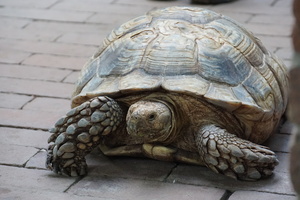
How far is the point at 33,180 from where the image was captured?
387 cm

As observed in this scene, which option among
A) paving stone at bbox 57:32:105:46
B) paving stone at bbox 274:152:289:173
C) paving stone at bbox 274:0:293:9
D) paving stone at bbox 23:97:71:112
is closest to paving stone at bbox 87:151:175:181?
paving stone at bbox 274:152:289:173

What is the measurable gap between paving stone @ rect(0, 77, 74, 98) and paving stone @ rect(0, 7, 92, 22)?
174 centimetres

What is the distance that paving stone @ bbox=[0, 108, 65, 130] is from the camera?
15.2 ft

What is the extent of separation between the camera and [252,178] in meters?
3.81

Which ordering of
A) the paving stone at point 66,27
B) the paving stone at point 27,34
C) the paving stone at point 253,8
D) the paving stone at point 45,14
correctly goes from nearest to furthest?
1. the paving stone at point 27,34
2. the paving stone at point 66,27
3. the paving stone at point 45,14
4. the paving stone at point 253,8

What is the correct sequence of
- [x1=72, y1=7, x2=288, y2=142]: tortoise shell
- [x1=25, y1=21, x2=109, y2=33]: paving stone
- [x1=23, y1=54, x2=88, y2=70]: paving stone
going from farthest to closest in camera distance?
[x1=25, y1=21, x2=109, y2=33]: paving stone → [x1=23, y1=54, x2=88, y2=70]: paving stone → [x1=72, y1=7, x2=288, y2=142]: tortoise shell

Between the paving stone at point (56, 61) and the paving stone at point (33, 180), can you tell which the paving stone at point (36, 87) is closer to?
the paving stone at point (56, 61)

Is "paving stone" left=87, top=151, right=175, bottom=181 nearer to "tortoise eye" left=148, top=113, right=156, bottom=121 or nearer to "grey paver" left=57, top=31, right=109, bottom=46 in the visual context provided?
"tortoise eye" left=148, top=113, right=156, bottom=121

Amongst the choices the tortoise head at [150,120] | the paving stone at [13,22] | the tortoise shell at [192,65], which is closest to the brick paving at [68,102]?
the paving stone at [13,22]

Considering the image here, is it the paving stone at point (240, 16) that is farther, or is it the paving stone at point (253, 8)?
the paving stone at point (253, 8)

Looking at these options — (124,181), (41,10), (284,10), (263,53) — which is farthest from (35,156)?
(284,10)

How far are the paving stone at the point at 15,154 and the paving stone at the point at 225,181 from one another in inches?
32.4

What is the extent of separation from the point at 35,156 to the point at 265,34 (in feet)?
9.64

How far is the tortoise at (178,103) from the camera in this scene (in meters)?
3.80
